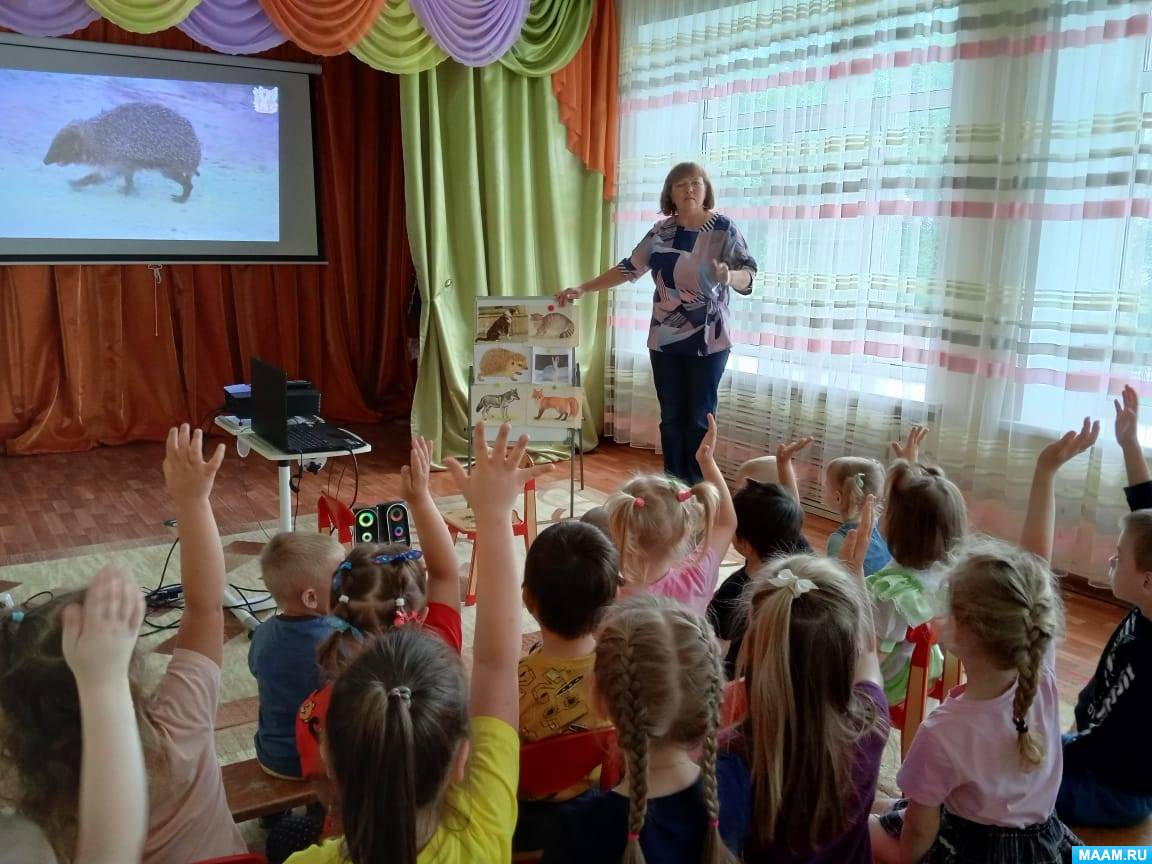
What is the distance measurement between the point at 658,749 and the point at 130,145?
507 cm

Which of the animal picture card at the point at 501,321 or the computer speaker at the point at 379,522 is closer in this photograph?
the computer speaker at the point at 379,522

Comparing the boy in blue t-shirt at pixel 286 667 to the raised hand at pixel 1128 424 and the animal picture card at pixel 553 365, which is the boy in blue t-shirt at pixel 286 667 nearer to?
the raised hand at pixel 1128 424

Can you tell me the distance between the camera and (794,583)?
1.34 m

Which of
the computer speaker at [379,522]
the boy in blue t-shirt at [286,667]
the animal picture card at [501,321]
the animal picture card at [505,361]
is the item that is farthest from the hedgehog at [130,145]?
the boy in blue t-shirt at [286,667]

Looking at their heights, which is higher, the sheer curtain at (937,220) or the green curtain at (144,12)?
the green curtain at (144,12)

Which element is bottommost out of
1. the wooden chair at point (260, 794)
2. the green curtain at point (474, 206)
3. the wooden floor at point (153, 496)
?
the wooden floor at point (153, 496)

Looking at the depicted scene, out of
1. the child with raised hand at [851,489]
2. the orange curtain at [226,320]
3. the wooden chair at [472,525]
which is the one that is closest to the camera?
the child with raised hand at [851,489]

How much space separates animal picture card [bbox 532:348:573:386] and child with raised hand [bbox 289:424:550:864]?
297cm

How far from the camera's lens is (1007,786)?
1438 millimetres

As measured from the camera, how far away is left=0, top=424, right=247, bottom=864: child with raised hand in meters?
1.09

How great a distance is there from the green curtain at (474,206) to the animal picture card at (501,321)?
856 mm

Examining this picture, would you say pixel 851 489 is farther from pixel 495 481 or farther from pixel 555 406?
pixel 555 406

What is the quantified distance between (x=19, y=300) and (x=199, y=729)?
4.81 m

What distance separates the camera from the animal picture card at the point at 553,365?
4.21 m
